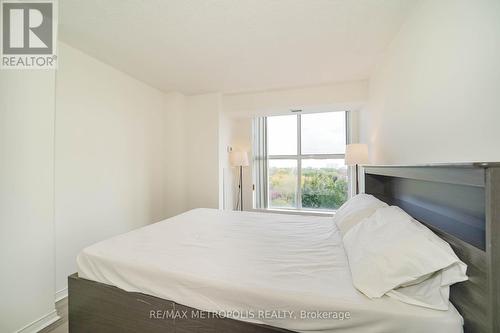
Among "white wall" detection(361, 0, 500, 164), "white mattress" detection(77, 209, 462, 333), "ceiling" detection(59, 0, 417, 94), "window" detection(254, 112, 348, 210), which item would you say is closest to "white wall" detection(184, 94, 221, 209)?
"ceiling" detection(59, 0, 417, 94)

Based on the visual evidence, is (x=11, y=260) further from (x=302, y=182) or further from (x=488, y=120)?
(x=302, y=182)

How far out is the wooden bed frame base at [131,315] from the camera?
0.98 m

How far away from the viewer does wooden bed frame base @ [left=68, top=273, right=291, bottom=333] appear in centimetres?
98

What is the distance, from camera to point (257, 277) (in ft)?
3.35

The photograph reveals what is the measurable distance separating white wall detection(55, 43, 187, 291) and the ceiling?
1.05ft

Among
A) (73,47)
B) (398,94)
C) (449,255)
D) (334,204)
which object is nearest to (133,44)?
(73,47)

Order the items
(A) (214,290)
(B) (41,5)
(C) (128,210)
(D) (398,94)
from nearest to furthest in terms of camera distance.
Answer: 1. (A) (214,290)
2. (B) (41,5)
3. (D) (398,94)
4. (C) (128,210)

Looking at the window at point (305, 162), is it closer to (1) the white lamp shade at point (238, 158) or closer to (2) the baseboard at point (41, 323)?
(1) the white lamp shade at point (238, 158)

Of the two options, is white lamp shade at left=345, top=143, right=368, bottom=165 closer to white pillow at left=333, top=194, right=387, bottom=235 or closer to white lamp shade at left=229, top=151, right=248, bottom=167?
white pillow at left=333, top=194, right=387, bottom=235

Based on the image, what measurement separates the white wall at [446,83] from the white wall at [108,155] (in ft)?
10.1

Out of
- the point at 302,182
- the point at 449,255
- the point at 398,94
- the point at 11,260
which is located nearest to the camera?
the point at 449,255

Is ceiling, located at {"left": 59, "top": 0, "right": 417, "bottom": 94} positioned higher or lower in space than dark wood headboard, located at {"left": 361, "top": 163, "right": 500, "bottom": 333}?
higher

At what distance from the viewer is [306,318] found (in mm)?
875

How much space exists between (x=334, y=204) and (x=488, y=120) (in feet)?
10.1
